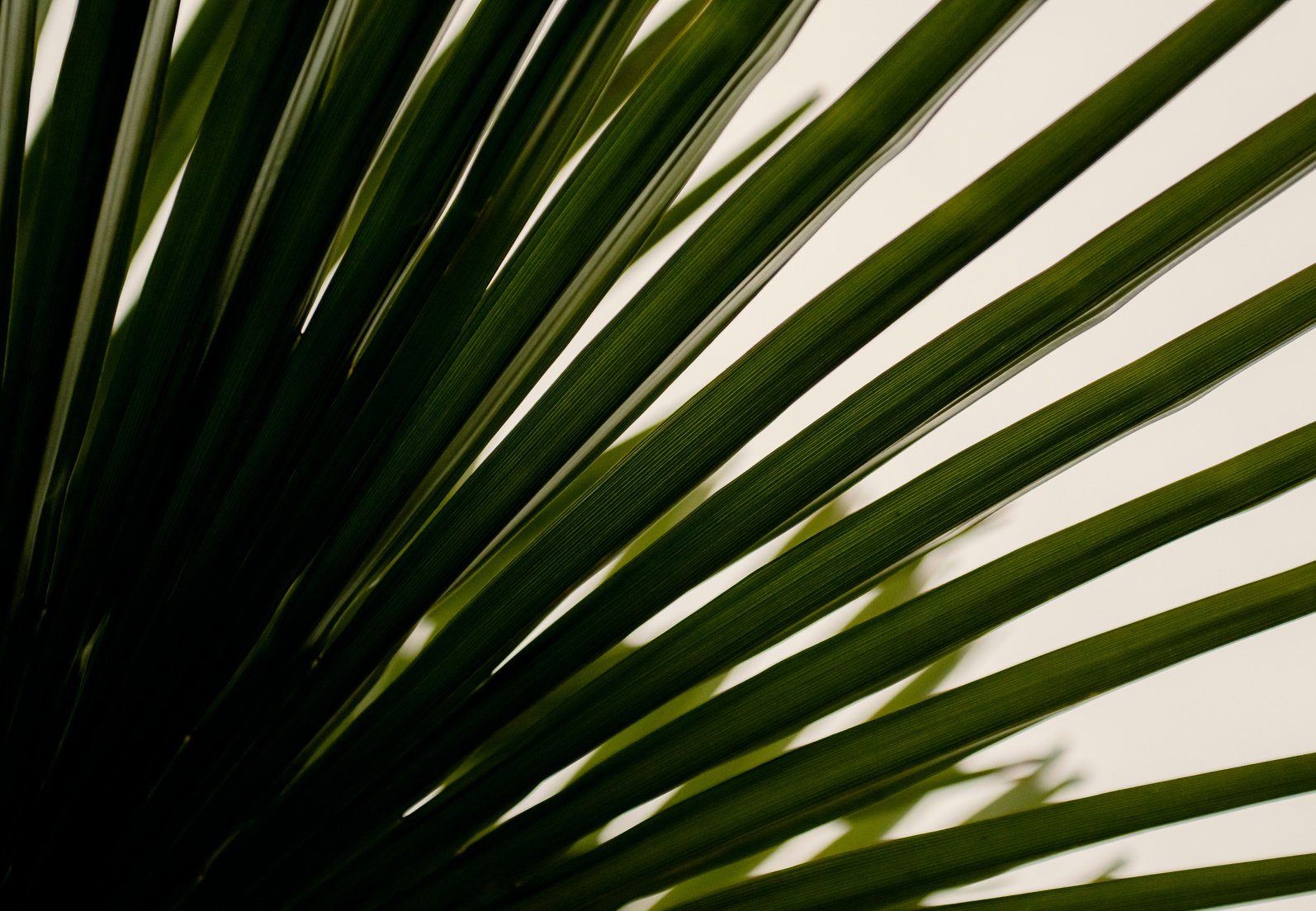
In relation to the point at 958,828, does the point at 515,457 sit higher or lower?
higher

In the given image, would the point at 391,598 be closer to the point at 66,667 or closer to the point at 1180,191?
the point at 66,667

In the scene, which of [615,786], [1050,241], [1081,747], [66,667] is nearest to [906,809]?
[1081,747]

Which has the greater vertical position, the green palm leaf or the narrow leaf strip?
the green palm leaf

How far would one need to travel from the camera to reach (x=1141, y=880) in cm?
59

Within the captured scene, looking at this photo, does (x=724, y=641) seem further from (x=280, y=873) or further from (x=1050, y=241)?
(x=1050, y=241)

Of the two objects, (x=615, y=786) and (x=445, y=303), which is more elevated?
(x=445, y=303)

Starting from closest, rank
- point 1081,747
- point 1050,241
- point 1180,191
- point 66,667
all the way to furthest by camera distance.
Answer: point 1180,191 < point 66,667 < point 1050,241 < point 1081,747

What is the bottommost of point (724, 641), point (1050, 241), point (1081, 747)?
point (1081, 747)

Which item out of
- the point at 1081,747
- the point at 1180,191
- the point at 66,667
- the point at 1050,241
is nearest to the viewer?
the point at 1180,191

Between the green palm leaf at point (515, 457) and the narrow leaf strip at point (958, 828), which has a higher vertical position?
the green palm leaf at point (515, 457)

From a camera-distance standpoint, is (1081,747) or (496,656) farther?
(1081,747)

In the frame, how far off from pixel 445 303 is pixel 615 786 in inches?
16.0

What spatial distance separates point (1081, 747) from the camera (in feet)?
→ 3.72

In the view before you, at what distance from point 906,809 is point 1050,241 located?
71cm
